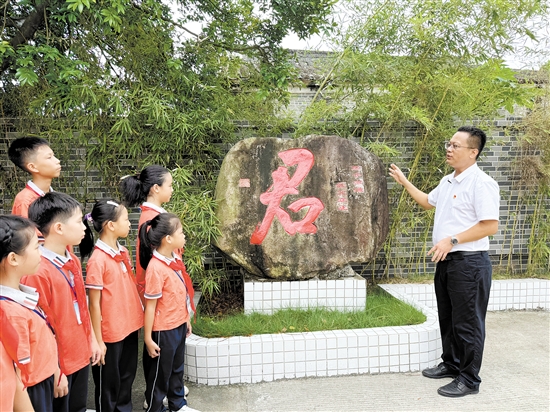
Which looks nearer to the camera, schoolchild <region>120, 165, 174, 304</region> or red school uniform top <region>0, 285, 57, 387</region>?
red school uniform top <region>0, 285, 57, 387</region>

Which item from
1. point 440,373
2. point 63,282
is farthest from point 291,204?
point 63,282

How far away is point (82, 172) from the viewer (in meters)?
4.49

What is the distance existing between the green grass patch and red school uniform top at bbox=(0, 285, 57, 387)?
61.7 inches

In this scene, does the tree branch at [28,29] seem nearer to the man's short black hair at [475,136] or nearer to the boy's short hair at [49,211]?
the boy's short hair at [49,211]

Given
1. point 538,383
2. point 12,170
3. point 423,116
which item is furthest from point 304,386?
point 12,170

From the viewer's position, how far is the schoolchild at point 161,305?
2.48 metres

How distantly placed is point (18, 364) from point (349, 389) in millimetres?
2151

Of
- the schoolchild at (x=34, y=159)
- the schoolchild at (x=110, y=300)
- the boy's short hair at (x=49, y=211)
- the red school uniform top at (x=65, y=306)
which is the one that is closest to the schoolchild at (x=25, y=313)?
the red school uniform top at (x=65, y=306)

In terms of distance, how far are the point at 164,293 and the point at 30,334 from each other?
2.98ft

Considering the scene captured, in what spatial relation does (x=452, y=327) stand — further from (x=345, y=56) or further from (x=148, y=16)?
(x=148, y=16)

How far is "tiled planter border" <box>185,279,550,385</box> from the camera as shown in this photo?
3066 millimetres

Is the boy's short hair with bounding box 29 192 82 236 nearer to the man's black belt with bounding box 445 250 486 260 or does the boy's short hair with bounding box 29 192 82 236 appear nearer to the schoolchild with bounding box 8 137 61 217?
the schoolchild with bounding box 8 137 61 217

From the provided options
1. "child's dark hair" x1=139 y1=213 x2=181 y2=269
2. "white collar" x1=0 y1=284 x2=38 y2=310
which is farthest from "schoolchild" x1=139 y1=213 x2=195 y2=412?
"white collar" x1=0 y1=284 x2=38 y2=310

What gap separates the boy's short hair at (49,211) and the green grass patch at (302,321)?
1593 millimetres
